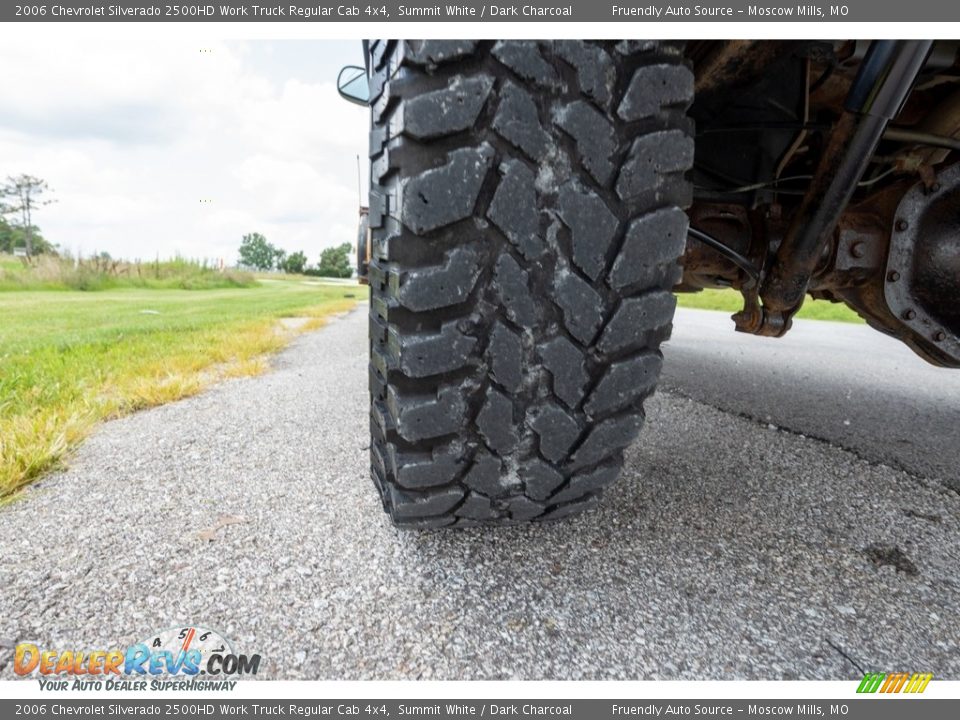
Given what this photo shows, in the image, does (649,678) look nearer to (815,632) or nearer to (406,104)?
(815,632)

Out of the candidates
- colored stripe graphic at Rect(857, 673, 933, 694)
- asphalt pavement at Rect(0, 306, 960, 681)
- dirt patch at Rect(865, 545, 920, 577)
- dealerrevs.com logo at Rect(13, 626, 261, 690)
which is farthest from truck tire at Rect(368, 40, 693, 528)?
dirt patch at Rect(865, 545, 920, 577)

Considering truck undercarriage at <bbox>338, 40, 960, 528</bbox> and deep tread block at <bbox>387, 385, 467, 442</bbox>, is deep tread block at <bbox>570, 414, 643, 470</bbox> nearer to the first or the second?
truck undercarriage at <bbox>338, 40, 960, 528</bbox>

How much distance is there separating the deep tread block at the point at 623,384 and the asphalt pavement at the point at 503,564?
0.28 m

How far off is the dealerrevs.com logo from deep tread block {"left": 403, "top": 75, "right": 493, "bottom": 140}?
2.20 feet

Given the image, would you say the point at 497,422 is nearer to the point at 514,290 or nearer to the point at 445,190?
the point at 514,290

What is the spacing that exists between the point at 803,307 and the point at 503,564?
6425 millimetres

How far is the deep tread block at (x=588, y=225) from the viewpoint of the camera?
0.61 m

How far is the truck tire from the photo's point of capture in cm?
Result: 57

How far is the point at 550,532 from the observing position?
2.87 feet

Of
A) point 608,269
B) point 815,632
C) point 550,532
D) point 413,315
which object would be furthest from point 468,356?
point 815,632

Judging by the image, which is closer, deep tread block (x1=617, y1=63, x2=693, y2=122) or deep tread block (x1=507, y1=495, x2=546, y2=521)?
deep tread block (x1=617, y1=63, x2=693, y2=122)

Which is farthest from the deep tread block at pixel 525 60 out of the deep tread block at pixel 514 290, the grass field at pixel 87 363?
the grass field at pixel 87 363

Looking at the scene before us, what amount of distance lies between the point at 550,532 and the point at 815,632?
400 millimetres

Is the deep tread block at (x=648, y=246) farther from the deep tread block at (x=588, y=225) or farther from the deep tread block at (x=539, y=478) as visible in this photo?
the deep tread block at (x=539, y=478)
